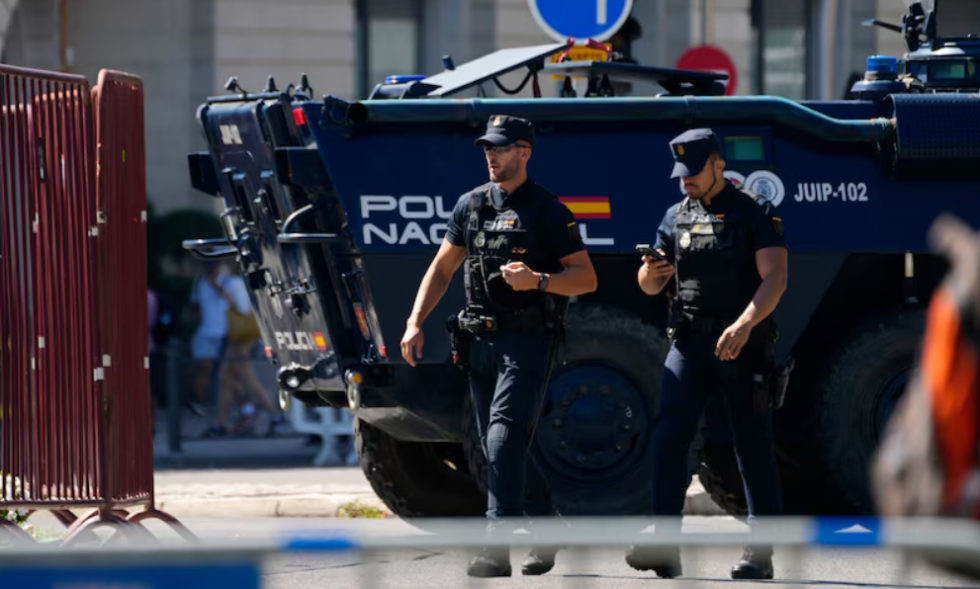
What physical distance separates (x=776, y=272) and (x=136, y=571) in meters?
3.77

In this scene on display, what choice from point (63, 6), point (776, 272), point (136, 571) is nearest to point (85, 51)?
point (63, 6)

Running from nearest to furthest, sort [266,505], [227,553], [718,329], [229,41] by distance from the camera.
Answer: [227,553]
[718,329]
[266,505]
[229,41]

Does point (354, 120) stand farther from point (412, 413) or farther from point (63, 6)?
point (63, 6)

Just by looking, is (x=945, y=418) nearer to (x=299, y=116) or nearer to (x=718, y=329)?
(x=718, y=329)

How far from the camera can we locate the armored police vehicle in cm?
802

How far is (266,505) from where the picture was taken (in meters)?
10.4

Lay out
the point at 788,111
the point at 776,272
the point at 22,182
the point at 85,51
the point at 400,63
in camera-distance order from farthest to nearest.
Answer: the point at 400,63, the point at 85,51, the point at 788,111, the point at 22,182, the point at 776,272

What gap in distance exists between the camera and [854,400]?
8141 mm

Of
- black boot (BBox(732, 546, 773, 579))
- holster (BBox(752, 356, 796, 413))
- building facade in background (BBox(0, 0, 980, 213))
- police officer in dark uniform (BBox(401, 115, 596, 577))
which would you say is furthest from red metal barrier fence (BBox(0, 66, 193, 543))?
building facade in background (BBox(0, 0, 980, 213))

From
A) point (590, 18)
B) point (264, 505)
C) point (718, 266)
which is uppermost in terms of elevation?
point (590, 18)

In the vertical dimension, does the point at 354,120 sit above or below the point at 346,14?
below

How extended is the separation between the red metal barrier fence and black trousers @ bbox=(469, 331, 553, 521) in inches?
61.0

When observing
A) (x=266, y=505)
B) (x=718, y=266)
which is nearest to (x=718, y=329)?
(x=718, y=266)

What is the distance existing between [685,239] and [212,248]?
9.76ft
